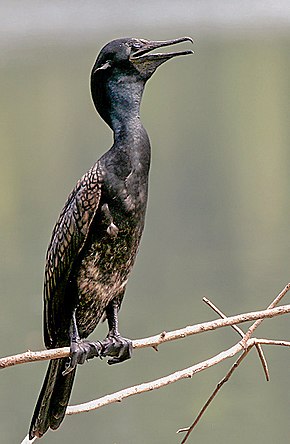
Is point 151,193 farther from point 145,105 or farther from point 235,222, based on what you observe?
point 145,105

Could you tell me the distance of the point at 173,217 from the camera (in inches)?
268

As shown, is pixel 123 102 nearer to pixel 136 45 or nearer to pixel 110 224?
pixel 136 45

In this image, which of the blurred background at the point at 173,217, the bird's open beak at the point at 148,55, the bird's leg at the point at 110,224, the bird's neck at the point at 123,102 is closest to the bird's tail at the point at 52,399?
the bird's leg at the point at 110,224

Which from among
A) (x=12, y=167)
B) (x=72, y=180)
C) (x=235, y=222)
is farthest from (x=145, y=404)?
(x=12, y=167)

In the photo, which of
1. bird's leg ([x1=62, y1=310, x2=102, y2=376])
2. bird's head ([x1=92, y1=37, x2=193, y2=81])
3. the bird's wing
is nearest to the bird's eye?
bird's head ([x1=92, y1=37, x2=193, y2=81])

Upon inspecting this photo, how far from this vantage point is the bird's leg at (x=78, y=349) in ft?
6.19

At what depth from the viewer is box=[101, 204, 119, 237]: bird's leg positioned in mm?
1890

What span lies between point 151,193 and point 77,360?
17.8 feet

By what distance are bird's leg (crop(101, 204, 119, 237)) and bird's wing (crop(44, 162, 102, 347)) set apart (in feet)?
0.05

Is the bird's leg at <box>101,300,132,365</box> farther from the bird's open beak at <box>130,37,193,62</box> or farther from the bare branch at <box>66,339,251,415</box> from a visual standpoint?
the bird's open beak at <box>130,37,193,62</box>

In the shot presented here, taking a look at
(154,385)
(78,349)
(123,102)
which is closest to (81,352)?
(78,349)

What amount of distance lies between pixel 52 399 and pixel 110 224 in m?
0.37

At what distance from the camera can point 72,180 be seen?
706cm

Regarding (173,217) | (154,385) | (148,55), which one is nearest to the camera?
(148,55)
